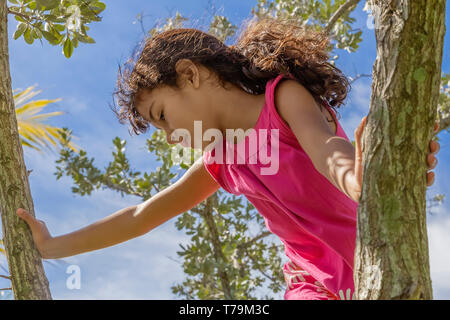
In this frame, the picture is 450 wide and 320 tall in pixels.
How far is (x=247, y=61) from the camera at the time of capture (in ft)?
6.77

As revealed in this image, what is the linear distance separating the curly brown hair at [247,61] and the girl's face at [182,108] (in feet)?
0.14

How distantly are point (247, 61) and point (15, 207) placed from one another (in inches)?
41.1

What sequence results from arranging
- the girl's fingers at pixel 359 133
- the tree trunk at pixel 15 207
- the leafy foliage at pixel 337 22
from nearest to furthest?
1. the girl's fingers at pixel 359 133
2. the tree trunk at pixel 15 207
3. the leafy foliage at pixel 337 22

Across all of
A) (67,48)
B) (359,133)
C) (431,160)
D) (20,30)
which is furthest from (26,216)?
(431,160)

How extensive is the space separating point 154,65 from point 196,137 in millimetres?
353

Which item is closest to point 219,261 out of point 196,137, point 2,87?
point 196,137

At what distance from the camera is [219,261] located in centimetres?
372

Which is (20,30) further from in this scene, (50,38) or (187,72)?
(187,72)

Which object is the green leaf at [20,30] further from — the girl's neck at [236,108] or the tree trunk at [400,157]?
the tree trunk at [400,157]

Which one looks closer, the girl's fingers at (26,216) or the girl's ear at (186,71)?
the girl's fingers at (26,216)

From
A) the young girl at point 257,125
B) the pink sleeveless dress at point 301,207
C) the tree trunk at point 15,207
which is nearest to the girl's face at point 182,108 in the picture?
the young girl at point 257,125

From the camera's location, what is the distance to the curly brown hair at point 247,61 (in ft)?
6.29

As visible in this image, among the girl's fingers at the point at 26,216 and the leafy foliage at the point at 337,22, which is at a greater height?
the leafy foliage at the point at 337,22

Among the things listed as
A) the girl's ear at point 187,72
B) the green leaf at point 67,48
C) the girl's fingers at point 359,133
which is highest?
the green leaf at point 67,48
